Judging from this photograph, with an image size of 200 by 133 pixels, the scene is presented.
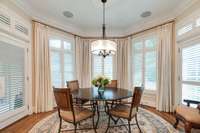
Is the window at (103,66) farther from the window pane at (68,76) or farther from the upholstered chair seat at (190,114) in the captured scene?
the upholstered chair seat at (190,114)

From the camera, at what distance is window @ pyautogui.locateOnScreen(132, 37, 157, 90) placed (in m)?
4.55

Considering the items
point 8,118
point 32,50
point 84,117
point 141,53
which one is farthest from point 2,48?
point 141,53

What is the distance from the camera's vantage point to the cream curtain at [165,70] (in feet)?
12.8

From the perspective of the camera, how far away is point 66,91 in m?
2.21

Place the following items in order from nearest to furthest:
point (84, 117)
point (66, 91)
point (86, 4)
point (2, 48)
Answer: point (66, 91), point (84, 117), point (2, 48), point (86, 4)

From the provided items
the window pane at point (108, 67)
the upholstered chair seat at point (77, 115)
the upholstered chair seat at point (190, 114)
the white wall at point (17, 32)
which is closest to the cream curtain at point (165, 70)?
the upholstered chair seat at point (190, 114)

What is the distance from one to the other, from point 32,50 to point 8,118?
184cm

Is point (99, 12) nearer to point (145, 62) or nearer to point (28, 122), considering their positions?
point (145, 62)

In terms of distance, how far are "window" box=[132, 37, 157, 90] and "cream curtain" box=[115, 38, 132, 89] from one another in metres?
0.24

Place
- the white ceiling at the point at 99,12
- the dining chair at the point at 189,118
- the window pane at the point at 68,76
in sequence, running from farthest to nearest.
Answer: the window pane at the point at 68,76 → the white ceiling at the point at 99,12 → the dining chair at the point at 189,118

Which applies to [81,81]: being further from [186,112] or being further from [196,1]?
[196,1]

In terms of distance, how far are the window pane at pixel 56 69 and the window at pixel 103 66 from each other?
4.93ft

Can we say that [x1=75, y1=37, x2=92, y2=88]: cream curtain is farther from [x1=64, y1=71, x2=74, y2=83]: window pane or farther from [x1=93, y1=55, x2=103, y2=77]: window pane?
[x1=64, y1=71, x2=74, y2=83]: window pane

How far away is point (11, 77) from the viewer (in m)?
3.14
